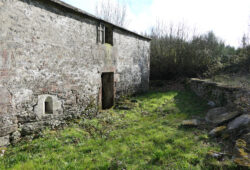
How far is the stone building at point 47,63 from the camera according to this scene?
154 inches

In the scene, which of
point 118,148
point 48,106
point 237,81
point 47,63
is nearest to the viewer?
point 118,148

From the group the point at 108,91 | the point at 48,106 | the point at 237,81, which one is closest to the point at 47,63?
the point at 48,106

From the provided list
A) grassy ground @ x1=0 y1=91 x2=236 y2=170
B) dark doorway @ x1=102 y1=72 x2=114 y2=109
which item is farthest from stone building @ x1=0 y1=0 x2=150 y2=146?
grassy ground @ x1=0 y1=91 x2=236 y2=170

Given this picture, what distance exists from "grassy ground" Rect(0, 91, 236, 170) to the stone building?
2.10 ft

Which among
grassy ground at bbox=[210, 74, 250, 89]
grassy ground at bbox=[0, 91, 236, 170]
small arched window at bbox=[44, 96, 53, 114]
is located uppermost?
grassy ground at bbox=[210, 74, 250, 89]

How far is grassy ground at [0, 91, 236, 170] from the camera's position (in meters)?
3.26

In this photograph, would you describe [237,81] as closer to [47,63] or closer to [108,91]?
[108,91]

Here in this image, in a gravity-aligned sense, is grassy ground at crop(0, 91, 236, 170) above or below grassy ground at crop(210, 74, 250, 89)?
below

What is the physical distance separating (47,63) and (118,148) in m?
3.21

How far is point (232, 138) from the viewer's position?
3.89 meters

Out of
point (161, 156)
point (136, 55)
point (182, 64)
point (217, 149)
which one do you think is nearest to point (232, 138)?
point (217, 149)

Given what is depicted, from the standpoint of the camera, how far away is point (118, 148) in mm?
3998

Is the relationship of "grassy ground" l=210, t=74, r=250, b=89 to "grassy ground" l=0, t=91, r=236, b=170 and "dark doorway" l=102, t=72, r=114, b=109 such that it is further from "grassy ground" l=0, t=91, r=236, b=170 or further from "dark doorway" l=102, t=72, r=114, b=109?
"dark doorway" l=102, t=72, r=114, b=109

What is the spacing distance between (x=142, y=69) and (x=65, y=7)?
7.04 m
